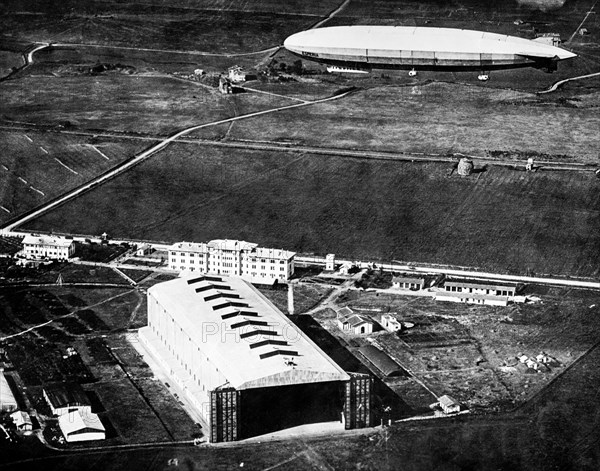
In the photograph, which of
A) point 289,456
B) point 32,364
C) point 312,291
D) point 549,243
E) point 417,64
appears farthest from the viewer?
point 417,64

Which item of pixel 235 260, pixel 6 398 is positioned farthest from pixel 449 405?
pixel 235 260

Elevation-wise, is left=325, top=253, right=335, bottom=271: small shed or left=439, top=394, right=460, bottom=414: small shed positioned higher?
left=325, top=253, right=335, bottom=271: small shed

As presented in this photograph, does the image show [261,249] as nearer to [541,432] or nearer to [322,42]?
[322,42]

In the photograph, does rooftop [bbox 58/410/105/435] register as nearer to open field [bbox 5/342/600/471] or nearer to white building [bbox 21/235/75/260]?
open field [bbox 5/342/600/471]

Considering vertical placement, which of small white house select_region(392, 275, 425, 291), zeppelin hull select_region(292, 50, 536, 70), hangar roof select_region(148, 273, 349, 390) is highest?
zeppelin hull select_region(292, 50, 536, 70)

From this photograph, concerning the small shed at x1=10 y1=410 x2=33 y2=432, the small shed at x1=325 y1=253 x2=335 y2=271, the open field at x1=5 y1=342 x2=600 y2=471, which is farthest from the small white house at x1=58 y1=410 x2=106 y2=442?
the small shed at x1=325 y1=253 x2=335 y2=271

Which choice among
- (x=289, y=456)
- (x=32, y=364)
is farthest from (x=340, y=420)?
(x=32, y=364)
